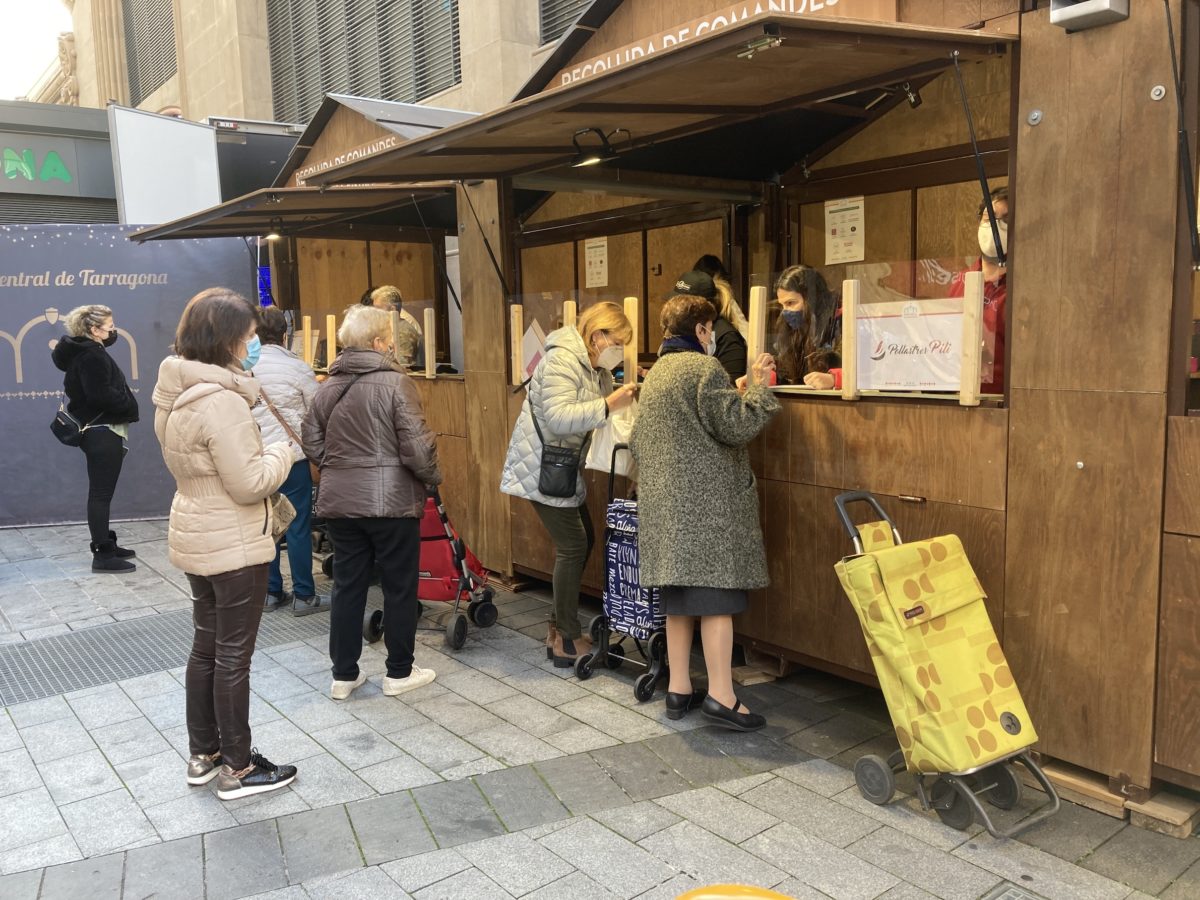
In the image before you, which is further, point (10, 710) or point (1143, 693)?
point (10, 710)

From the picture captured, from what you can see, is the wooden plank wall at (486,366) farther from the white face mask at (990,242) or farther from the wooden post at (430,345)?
the white face mask at (990,242)

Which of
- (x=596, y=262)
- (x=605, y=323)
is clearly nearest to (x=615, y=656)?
(x=605, y=323)

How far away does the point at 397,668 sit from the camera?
4.67 metres

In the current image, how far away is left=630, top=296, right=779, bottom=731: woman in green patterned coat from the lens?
3.97 metres

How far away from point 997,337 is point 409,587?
2.81m

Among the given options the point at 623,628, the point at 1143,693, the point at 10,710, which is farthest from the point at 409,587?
the point at 1143,693

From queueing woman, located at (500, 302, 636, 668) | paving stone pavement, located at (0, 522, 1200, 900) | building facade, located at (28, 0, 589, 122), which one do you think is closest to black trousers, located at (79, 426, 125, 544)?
paving stone pavement, located at (0, 522, 1200, 900)

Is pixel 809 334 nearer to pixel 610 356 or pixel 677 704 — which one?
pixel 610 356

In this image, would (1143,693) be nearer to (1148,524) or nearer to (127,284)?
(1148,524)

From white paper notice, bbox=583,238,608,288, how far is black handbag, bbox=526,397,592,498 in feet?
9.87

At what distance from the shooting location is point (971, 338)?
139 inches

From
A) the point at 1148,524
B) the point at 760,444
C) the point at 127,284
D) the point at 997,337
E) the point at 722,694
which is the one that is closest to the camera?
the point at 1148,524

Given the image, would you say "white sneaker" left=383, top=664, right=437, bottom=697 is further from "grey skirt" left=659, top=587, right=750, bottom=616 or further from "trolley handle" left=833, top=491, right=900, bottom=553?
"trolley handle" left=833, top=491, right=900, bottom=553

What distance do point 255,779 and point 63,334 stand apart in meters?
6.83
